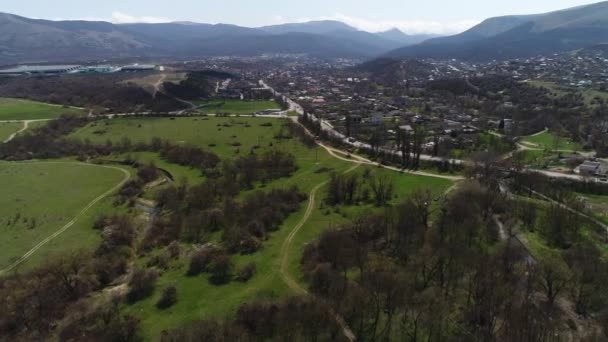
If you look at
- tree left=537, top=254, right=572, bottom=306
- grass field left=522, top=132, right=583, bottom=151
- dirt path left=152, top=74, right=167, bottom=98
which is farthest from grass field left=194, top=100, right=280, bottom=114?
tree left=537, top=254, right=572, bottom=306

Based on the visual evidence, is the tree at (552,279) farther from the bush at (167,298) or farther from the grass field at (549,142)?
the grass field at (549,142)

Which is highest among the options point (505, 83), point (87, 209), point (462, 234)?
point (505, 83)

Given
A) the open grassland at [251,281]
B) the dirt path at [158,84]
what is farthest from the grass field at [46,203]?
the dirt path at [158,84]

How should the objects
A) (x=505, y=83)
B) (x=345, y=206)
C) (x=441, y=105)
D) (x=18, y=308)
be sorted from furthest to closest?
(x=505, y=83)
(x=441, y=105)
(x=345, y=206)
(x=18, y=308)

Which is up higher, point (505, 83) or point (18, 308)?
point (505, 83)

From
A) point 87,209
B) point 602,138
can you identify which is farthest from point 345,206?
point 602,138

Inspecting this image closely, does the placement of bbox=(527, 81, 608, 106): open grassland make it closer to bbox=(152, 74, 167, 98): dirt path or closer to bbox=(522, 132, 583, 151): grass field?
bbox=(522, 132, 583, 151): grass field

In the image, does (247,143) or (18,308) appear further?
(247,143)

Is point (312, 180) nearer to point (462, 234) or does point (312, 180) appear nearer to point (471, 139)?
point (462, 234)
